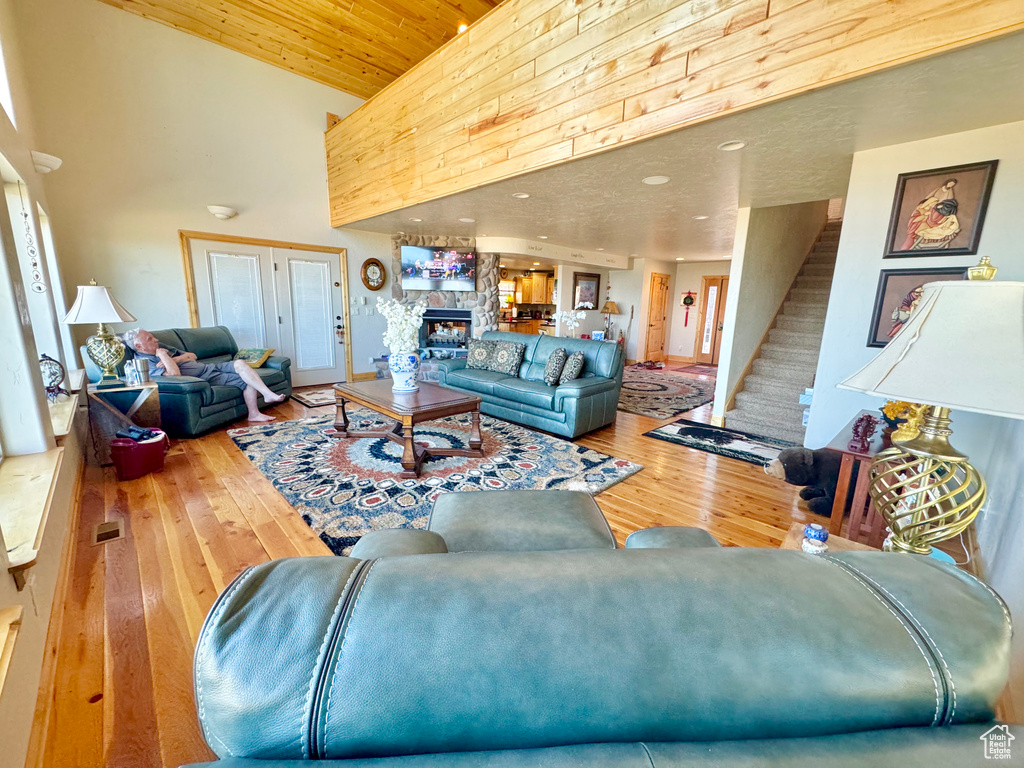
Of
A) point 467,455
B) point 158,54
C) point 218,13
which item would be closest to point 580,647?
point 467,455

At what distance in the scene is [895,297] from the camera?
8.76 ft

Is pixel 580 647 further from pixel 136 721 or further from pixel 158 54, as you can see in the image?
pixel 158 54

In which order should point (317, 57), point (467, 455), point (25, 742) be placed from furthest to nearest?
point (317, 57) → point (467, 455) → point (25, 742)

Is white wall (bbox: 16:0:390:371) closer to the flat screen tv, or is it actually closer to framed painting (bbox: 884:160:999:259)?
the flat screen tv

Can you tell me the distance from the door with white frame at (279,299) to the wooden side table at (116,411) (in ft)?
6.79

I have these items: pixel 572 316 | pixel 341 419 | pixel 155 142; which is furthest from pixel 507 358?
pixel 155 142

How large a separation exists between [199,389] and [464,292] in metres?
4.00

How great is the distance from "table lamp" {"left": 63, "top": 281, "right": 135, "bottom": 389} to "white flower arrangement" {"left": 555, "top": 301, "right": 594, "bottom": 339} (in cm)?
566

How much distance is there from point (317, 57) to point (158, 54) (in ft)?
5.22

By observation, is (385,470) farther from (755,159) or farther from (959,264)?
(959,264)

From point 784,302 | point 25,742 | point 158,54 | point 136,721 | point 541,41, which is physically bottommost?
point 136,721

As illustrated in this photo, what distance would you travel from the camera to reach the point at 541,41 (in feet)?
9.16

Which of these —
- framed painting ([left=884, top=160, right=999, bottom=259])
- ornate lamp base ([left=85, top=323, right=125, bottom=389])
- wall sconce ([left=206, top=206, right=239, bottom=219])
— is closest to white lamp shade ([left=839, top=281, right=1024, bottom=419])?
framed painting ([left=884, top=160, right=999, bottom=259])

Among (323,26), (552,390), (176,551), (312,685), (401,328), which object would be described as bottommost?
(176,551)
